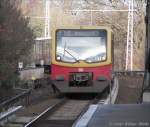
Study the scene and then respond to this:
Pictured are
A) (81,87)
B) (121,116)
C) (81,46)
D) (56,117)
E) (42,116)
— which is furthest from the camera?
(81,46)

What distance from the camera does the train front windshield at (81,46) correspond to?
23906 mm

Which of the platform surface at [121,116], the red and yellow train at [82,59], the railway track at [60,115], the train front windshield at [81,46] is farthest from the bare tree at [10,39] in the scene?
the platform surface at [121,116]

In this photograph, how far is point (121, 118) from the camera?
14.3ft

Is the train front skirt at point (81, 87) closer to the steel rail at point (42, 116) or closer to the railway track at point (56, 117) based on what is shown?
the railway track at point (56, 117)

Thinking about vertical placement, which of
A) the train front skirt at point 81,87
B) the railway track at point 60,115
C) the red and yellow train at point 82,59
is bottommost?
the railway track at point 60,115

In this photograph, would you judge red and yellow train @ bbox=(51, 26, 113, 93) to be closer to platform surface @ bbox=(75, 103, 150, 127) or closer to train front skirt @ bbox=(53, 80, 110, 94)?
train front skirt @ bbox=(53, 80, 110, 94)

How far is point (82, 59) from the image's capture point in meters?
24.1

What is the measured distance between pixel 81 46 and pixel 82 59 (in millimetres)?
525

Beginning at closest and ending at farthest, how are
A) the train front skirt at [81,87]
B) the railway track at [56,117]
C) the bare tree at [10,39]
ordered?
the railway track at [56,117] < the bare tree at [10,39] < the train front skirt at [81,87]

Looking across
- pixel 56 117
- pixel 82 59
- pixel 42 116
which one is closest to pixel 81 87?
pixel 82 59

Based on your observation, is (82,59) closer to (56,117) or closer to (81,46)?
(81,46)

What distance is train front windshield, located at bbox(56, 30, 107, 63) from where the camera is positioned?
78.4ft

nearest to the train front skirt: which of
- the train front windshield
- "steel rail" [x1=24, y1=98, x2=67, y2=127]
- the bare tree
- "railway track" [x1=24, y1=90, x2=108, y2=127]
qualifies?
"railway track" [x1=24, y1=90, x2=108, y2=127]

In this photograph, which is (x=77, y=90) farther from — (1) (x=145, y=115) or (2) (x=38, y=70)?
(1) (x=145, y=115)
